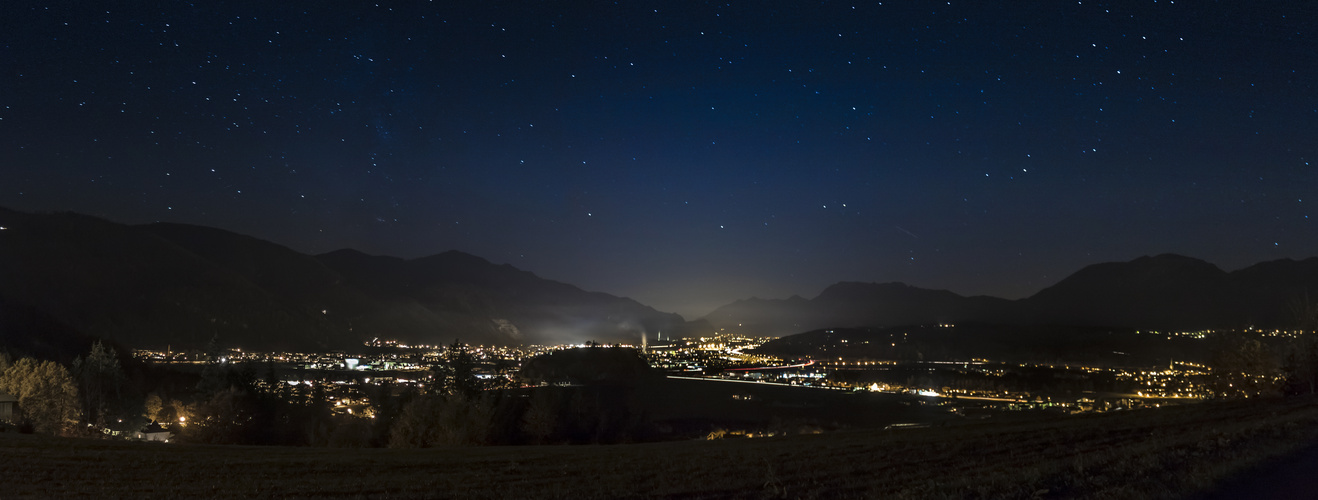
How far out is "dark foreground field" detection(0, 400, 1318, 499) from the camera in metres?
12.2

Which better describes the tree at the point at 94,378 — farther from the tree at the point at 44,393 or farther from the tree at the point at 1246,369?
the tree at the point at 1246,369

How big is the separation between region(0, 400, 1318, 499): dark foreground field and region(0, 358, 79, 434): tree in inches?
1265

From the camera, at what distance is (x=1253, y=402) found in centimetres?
3688

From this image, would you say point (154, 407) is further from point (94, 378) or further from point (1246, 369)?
point (1246, 369)

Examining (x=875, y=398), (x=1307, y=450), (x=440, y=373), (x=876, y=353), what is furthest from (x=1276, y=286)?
(x=1307, y=450)

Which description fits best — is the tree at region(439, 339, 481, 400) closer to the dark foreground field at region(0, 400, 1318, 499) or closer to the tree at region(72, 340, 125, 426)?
the tree at region(72, 340, 125, 426)

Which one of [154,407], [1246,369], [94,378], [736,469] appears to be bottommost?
[154,407]

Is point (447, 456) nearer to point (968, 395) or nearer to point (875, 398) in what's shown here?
point (875, 398)

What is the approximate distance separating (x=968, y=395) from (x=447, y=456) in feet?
323

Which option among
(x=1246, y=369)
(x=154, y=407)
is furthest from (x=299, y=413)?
(x=1246, y=369)

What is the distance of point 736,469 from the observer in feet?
57.1

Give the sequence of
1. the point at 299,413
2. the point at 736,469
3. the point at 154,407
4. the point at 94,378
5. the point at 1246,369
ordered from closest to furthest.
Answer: the point at 736,469, the point at 1246,369, the point at 299,413, the point at 154,407, the point at 94,378

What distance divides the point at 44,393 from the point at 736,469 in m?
58.1

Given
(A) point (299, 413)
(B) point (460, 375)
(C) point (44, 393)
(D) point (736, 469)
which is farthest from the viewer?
(A) point (299, 413)
